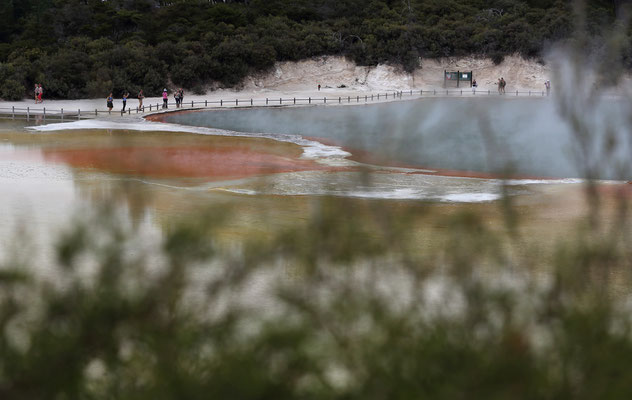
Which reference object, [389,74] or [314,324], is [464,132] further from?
[314,324]

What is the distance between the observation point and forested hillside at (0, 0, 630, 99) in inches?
2586

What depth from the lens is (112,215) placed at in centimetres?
418

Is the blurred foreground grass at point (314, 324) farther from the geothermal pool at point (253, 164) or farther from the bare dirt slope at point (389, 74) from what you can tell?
the bare dirt slope at point (389, 74)

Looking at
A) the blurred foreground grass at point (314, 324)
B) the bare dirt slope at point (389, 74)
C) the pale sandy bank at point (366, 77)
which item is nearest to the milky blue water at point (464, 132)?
the blurred foreground grass at point (314, 324)

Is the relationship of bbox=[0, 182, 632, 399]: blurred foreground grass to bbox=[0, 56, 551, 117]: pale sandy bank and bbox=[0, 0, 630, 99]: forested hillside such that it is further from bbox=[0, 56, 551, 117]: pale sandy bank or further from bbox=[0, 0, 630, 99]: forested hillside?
bbox=[0, 56, 551, 117]: pale sandy bank

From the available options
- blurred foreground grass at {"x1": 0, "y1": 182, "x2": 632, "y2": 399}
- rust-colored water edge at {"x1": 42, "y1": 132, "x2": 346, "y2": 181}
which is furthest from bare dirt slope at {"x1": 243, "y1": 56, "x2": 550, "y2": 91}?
blurred foreground grass at {"x1": 0, "y1": 182, "x2": 632, "y2": 399}

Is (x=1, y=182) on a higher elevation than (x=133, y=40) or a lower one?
lower

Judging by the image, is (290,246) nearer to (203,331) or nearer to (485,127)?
(203,331)

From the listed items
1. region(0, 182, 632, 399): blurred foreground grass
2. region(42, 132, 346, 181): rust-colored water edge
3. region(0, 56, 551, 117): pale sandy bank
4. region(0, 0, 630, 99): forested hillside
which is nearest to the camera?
region(0, 182, 632, 399): blurred foreground grass

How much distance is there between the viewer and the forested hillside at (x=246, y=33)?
65.7m

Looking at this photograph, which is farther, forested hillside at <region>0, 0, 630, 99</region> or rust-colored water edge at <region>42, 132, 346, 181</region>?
forested hillside at <region>0, 0, 630, 99</region>

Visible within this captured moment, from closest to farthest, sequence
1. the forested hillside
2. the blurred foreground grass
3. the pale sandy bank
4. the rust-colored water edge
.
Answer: the blurred foreground grass < the rust-colored water edge < the forested hillside < the pale sandy bank

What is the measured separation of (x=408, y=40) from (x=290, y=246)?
74271 millimetres

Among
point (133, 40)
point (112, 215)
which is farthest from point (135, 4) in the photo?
point (112, 215)
